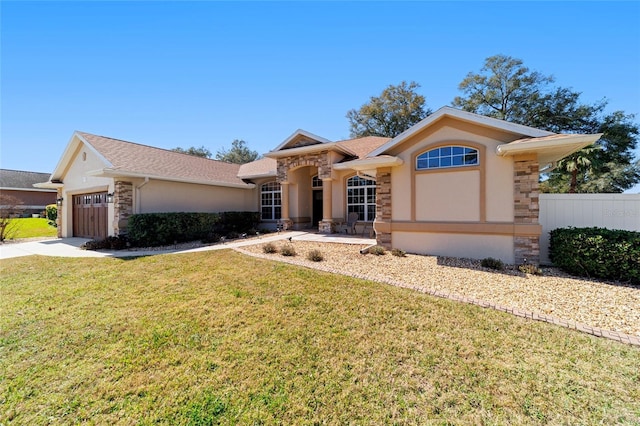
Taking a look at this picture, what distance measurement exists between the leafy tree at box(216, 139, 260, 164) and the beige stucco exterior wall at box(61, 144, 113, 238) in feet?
93.6

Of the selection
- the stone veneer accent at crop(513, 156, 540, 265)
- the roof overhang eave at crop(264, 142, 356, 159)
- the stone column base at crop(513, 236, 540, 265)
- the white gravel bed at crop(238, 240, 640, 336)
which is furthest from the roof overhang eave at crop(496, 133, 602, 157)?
the roof overhang eave at crop(264, 142, 356, 159)

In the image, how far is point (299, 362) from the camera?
3.36 metres

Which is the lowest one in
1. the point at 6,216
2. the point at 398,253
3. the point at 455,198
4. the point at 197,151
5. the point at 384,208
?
the point at 398,253

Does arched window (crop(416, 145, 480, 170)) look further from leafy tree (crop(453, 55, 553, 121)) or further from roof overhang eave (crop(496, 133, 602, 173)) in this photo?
leafy tree (crop(453, 55, 553, 121))

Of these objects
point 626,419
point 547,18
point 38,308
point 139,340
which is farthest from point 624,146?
point 38,308

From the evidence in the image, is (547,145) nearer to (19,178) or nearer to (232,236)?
(232,236)

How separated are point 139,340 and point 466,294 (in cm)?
591

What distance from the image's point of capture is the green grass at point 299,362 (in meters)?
2.64

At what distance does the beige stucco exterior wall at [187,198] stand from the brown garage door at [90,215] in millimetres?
2426

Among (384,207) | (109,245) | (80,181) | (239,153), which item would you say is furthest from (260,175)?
(239,153)

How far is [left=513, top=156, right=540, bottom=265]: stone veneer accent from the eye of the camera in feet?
25.0

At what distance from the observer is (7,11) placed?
23.3ft

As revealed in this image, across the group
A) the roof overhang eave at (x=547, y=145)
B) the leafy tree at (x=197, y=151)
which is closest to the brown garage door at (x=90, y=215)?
the roof overhang eave at (x=547, y=145)

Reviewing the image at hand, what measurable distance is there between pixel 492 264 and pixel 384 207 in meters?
3.82
